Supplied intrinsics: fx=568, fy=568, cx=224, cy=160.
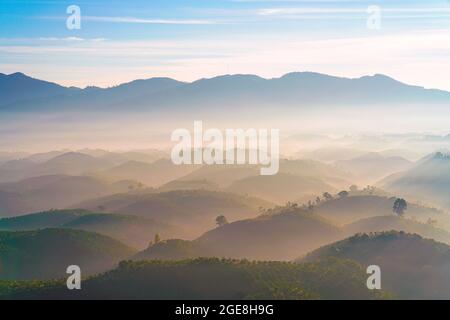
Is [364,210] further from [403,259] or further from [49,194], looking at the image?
[49,194]

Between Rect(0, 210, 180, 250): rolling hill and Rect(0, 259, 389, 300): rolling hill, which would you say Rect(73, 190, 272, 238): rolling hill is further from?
Rect(0, 259, 389, 300): rolling hill

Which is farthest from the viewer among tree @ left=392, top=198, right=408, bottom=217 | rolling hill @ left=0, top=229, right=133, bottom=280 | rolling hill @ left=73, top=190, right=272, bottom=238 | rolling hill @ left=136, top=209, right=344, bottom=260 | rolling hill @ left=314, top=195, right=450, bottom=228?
rolling hill @ left=73, top=190, right=272, bottom=238

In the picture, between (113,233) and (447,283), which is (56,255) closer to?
(113,233)

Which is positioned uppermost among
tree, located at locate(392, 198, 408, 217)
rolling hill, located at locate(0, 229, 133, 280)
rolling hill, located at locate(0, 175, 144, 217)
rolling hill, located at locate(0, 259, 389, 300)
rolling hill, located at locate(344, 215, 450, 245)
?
rolling hill, located at locate(0, 175, 144, 217)

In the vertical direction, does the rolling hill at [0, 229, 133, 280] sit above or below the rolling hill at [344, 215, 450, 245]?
Answer: below

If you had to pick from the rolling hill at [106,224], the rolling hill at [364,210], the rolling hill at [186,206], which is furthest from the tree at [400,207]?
the rolling hill at [106,224]

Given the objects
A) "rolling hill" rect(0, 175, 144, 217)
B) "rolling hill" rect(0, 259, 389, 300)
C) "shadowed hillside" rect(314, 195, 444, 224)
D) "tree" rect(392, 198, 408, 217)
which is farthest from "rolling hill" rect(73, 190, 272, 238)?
"rolling hill" rect(0, 259, 389, 300)

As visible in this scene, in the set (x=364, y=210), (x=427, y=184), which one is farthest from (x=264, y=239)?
(x=427, y=184)
